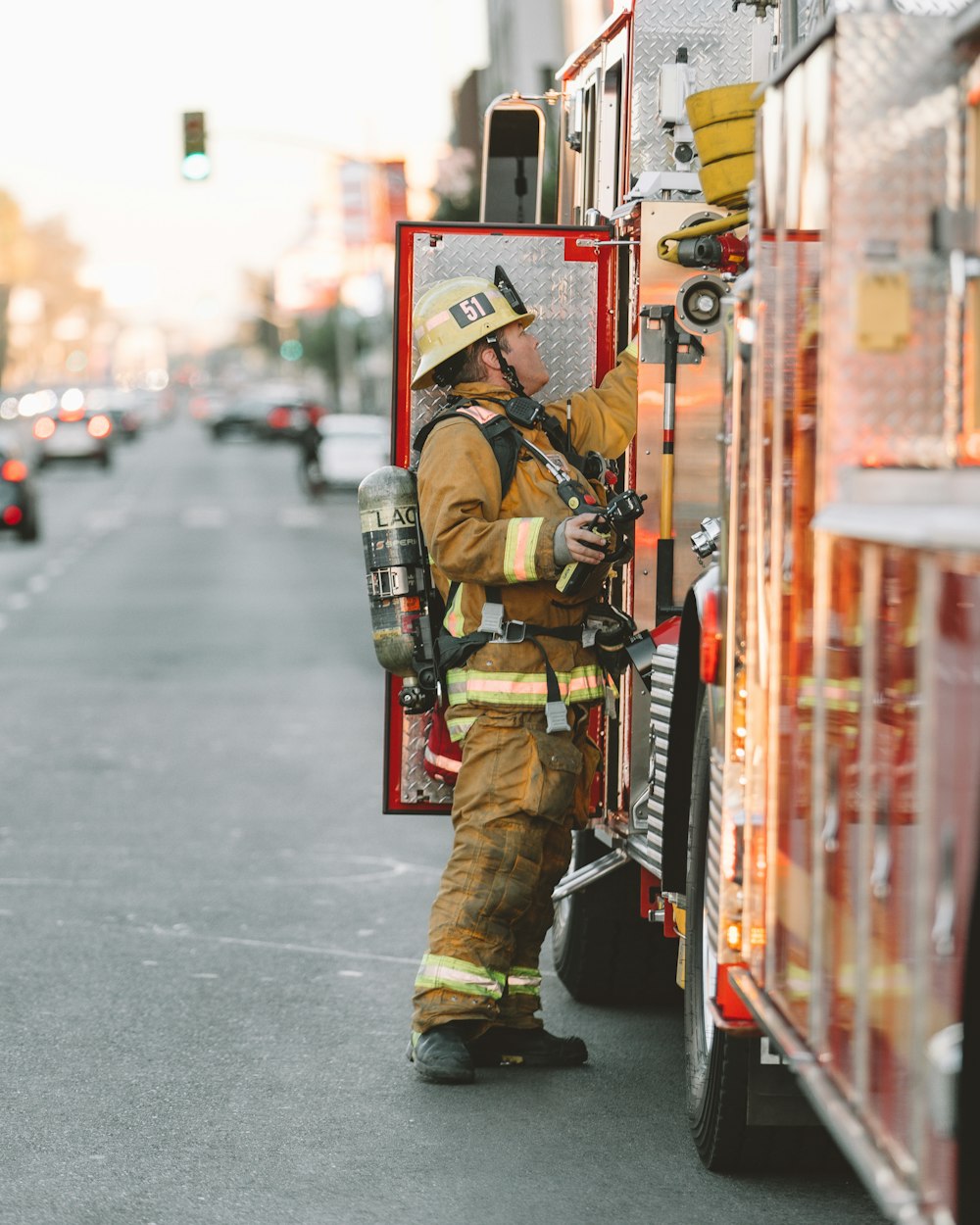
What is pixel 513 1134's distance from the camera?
17.3 ft

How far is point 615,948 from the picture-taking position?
262 inches

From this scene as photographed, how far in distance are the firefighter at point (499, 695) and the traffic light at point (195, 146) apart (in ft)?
85.7

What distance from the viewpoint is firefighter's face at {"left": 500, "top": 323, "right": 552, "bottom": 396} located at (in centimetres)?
595

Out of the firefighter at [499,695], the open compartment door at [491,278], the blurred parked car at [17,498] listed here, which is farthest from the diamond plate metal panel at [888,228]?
the blurred parked car at [17,498]

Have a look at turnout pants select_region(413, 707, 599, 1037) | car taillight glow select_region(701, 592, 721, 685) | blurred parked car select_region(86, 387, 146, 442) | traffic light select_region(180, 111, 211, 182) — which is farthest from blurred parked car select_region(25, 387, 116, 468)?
car taillight glow select_region(701, 592, 721, 685)

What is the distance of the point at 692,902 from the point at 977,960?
78.9 inches

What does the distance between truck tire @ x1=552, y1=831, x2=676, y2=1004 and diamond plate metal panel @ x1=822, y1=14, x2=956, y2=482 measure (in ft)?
11.1

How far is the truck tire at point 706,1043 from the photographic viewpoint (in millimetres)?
4688

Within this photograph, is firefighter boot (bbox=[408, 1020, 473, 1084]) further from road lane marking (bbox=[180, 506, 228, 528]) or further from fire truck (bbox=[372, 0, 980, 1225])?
road lane marking (bbox=[180, 506, 228, 528])

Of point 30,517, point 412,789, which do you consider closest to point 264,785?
point 412,789

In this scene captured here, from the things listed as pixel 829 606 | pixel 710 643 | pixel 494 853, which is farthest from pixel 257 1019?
pixel 829 606

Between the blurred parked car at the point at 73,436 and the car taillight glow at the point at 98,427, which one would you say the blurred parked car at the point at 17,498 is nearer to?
the blurred parked car at the point at 73,436

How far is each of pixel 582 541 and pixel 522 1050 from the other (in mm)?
1451

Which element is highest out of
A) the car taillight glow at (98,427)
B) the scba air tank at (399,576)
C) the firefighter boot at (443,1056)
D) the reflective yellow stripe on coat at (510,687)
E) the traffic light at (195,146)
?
the traffic light at (195,146)
